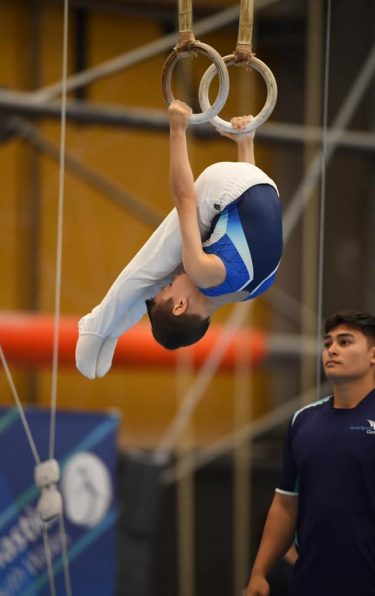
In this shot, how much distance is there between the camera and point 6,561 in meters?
3.92

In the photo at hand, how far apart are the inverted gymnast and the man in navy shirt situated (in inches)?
10.7

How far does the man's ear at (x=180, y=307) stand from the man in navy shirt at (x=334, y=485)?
0.38 metres

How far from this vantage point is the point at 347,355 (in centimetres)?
280

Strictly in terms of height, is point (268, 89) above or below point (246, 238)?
above

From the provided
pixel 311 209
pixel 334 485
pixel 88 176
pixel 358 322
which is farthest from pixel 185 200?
pixel 311 209

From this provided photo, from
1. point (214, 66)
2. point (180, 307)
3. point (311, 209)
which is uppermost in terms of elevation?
point (311, 209)

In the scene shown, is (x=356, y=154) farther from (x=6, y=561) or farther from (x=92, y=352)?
(x=92, y=352)

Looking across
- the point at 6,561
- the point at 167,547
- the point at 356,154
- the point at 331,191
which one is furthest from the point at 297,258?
the point at 6,561

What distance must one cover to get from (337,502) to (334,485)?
0.04 meters

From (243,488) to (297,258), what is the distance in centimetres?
133

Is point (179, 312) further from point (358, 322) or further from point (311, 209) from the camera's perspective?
point (311, 209)

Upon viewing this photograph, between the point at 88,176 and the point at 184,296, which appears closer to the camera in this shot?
the point at 184,296

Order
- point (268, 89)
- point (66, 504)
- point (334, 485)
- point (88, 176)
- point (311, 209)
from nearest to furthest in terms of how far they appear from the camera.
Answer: point (268, 89), point (334, 485), point (66, 504), point (88, 176), point (311, 209)

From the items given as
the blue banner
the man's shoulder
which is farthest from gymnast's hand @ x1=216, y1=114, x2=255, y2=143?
the blue banner
